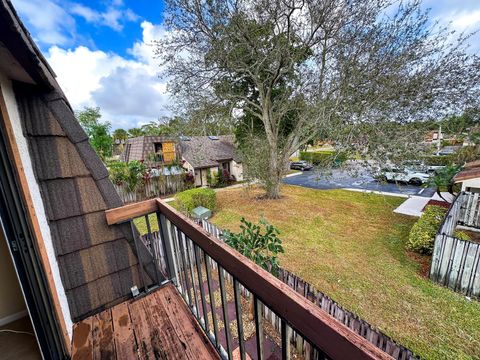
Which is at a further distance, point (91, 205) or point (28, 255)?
point (91, 205)

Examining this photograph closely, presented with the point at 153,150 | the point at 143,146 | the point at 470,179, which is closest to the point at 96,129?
the point at 143,146

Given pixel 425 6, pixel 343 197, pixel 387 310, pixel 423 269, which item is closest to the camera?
pixel 387 310

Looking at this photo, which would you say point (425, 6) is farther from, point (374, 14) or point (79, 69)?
point (79, 69)

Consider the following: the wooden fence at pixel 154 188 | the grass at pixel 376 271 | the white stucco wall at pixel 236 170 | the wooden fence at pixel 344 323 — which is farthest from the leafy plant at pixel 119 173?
the wooden fence at pixel 344 323

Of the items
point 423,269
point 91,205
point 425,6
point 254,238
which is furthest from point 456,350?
point 425,6

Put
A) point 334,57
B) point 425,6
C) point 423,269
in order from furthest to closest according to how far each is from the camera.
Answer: point 334,57
point 425,6
point 423,269

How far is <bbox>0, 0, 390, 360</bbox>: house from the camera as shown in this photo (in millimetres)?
1056

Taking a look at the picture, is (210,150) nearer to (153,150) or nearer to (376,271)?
(153,150)

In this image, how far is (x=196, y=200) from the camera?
26.0ft

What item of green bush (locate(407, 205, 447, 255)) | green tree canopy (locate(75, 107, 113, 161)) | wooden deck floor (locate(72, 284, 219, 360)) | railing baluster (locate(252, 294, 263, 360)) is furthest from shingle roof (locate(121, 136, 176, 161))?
railing baluster (locate(252, 294, 263, 360))

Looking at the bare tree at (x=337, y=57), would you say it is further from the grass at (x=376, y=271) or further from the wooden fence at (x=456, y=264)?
the wooden fence at (x=456, y=264)

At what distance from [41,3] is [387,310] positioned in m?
5.51

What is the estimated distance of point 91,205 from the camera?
1582 millimetres

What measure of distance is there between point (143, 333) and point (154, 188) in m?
10.8
